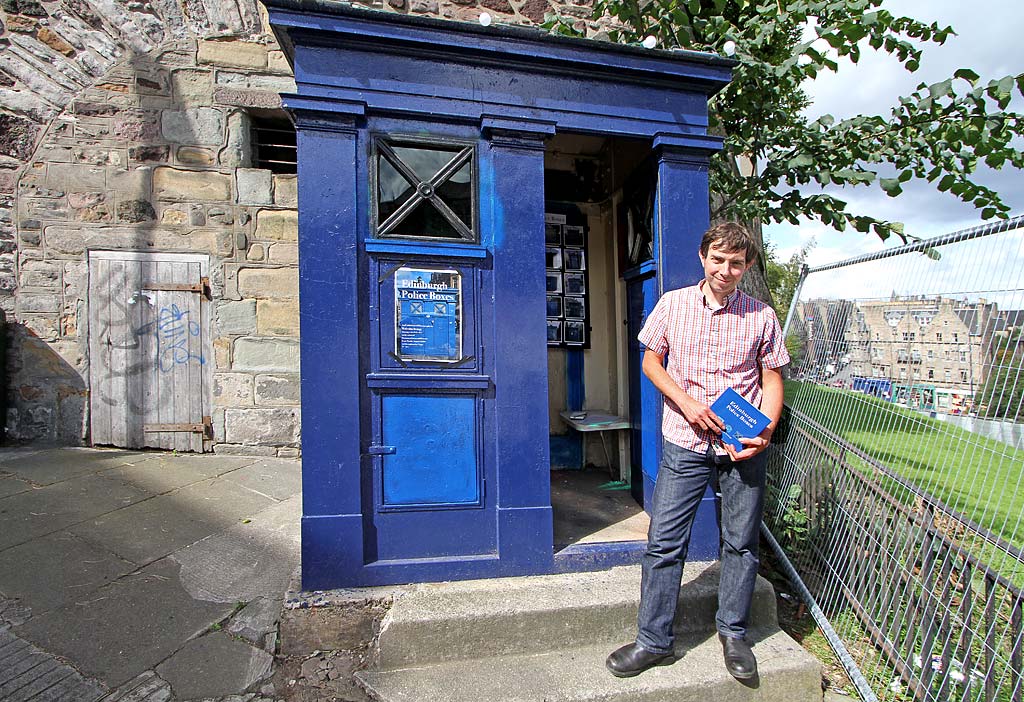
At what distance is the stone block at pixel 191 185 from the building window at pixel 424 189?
11.4 ft

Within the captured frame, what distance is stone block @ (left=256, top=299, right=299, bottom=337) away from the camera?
5.52 meters

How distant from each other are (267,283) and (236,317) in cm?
44

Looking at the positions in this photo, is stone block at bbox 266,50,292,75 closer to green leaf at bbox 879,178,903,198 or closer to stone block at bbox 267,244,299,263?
stone block at bbox 267,244,299,263

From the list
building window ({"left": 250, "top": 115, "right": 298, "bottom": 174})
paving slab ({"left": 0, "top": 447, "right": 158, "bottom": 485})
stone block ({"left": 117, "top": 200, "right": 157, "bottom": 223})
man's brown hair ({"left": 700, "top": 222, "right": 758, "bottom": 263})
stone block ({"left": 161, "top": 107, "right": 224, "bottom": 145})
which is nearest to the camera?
man's brown hair ({"left": 700, "top": 222, "right": 758, "bottom": 263})

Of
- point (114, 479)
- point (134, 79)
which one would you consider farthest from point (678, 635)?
point (134, 79)

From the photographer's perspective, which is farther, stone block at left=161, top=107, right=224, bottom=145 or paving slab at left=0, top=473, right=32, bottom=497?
stone block at left=161, top=107, right=224, bottom=145

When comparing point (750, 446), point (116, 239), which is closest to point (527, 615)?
point (750, 446)

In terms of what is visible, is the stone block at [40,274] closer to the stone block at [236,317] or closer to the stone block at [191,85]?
the stone block at [236,317]

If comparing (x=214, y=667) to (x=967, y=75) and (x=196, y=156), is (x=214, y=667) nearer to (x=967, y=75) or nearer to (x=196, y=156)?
(x=196, y=156)

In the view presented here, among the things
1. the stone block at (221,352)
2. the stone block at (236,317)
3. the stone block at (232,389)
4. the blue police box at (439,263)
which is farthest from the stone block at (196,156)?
the blue police box at (439,263)

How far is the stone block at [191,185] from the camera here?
5.39m

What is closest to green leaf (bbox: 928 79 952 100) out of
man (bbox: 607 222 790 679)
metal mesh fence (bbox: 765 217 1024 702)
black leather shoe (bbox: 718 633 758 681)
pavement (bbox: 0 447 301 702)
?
metal mesh fence (bbox: 765 217 1024 702)

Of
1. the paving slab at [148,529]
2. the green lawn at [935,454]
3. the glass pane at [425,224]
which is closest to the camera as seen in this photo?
the green lawn at [935,454]

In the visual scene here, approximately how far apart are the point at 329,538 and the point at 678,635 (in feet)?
5.77
